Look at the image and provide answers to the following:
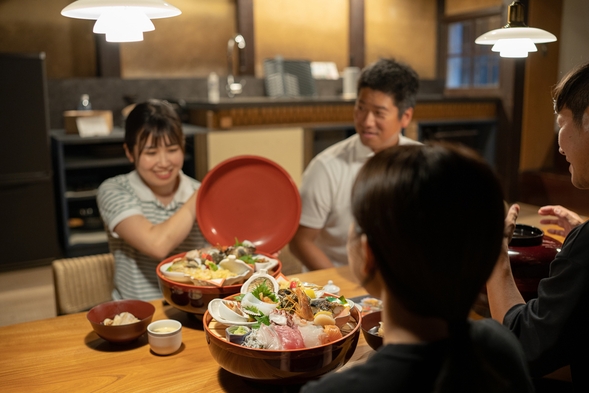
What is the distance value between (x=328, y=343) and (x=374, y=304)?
460 millimetres

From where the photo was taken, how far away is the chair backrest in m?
1.85

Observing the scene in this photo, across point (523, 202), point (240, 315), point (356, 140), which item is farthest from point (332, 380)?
point (523, 202)

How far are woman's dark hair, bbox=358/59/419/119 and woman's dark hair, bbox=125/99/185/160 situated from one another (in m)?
0.85

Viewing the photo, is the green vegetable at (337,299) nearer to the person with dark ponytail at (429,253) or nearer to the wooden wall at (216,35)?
the person with dark ponytail at (429,253)

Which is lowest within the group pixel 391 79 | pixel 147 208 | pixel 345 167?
pixel 147 208

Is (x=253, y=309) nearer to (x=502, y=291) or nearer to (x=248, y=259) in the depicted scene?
(x=248, y=259)

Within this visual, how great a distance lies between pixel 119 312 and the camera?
1.45 meters

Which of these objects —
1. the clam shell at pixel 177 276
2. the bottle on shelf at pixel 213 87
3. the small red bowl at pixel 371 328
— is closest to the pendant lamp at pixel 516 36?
the small red bowl at pixel 371 328

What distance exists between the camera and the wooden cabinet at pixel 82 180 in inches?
160

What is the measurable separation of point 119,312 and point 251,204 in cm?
62

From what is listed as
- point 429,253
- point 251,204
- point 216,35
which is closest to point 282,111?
point 216,35

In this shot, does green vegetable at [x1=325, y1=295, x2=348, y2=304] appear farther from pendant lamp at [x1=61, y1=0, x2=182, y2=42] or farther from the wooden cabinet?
the wooden cabinet

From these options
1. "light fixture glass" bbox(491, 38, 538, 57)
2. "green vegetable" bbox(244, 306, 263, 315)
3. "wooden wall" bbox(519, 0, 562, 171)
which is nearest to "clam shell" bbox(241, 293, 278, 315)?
"green vegetable" bbox(244, 306, 263, 315)

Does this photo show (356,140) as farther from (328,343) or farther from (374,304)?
(328,343)
